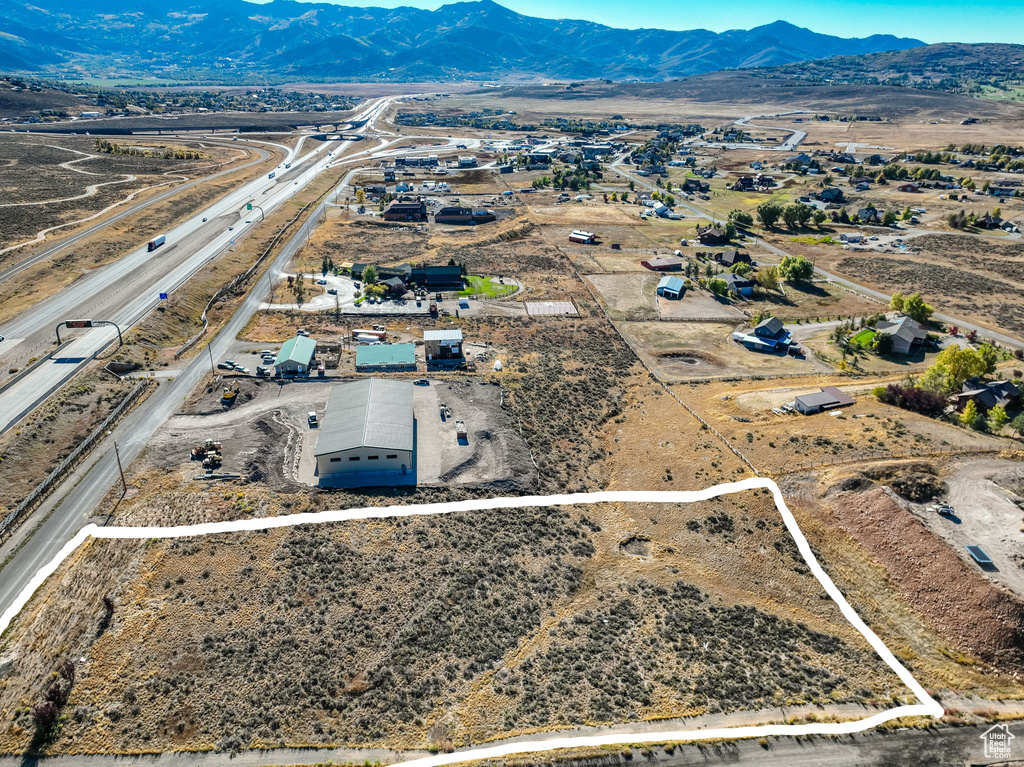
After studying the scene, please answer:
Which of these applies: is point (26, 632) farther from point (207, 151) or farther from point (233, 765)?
point (207, 151)

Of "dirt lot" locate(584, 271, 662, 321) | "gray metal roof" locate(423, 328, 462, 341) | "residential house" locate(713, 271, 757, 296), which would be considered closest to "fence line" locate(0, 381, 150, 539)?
"gray metal roof" locate(423, 328, 462, 341)

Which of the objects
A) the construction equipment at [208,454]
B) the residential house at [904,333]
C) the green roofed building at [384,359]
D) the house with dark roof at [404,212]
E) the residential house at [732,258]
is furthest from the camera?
the house with dark roof at [404,212]

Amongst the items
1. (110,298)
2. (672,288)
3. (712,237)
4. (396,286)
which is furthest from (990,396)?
(110,298)

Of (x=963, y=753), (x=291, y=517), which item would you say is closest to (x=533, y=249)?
(x=291, y=517)
